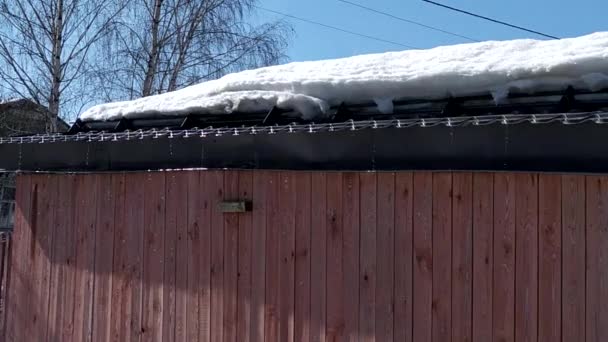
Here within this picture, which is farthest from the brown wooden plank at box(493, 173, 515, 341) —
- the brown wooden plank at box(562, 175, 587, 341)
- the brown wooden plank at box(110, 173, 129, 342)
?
the brown wooden plank at box(110, 173, 129, 342)

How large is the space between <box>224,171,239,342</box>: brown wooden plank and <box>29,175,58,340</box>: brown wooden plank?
1.87 m

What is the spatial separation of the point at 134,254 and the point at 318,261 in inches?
64.6

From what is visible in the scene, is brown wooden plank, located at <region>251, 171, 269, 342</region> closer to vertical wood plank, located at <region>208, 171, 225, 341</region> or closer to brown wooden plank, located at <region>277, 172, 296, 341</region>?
brown wooden plank, located at <region>277, 172, 296, 341</region>

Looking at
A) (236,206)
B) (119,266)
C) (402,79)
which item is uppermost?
(402,79)

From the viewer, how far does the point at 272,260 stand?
174 inches

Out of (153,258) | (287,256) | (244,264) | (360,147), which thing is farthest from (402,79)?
(153,258)

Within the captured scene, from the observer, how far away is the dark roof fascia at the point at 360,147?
Answer: 315 cm

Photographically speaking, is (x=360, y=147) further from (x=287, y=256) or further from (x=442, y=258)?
(x=287, y=256)

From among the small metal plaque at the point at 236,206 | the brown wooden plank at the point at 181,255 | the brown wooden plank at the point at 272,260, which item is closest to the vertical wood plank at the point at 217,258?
the small metal plaque at the point at 236,206

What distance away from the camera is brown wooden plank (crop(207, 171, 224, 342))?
15.3 feet

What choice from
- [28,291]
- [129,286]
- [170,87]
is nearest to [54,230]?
[28,291]

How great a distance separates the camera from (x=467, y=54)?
4445mm

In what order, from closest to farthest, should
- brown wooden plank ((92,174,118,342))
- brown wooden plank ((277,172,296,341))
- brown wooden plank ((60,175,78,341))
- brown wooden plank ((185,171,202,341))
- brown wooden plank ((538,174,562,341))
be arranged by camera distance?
brown wooden plank ((538,174,562,341)) → brown wooden plank ((277,172,296,341)) → brown wooden plank ((185,171,202,341)) → brown wooden plank ((92,174,118,342)) → brown wooden plank ((60,175,78,341))

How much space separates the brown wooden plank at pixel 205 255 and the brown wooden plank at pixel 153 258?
1.20 feet
